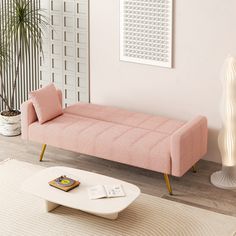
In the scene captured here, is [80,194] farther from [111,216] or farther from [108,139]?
[108,139]

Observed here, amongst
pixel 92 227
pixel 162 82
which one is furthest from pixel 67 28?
pixel 92 227

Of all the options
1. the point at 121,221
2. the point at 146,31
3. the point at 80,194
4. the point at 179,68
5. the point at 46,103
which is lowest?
the point at 121,221

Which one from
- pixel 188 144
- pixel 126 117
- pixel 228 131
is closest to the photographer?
pixel 188 144

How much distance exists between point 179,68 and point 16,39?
1.79 metres

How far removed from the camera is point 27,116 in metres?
5.85

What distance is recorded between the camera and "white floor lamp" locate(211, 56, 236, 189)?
5.30 metres

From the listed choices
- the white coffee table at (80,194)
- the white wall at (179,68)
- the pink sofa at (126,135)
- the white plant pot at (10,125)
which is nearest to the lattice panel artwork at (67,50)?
the white wall at (179,68)

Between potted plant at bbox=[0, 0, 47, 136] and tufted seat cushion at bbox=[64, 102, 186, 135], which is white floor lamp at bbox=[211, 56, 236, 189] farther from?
potted plant at bbox=[0, 0, 47, 136]

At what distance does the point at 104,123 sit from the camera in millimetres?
5805

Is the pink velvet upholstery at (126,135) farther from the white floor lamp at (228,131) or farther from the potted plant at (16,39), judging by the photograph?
the potted plant at (16,39)

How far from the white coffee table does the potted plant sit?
1700 mm

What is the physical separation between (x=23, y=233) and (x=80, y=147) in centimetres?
119

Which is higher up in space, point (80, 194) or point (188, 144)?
point (188, 144)

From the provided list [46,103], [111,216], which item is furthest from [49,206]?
[46,103]
